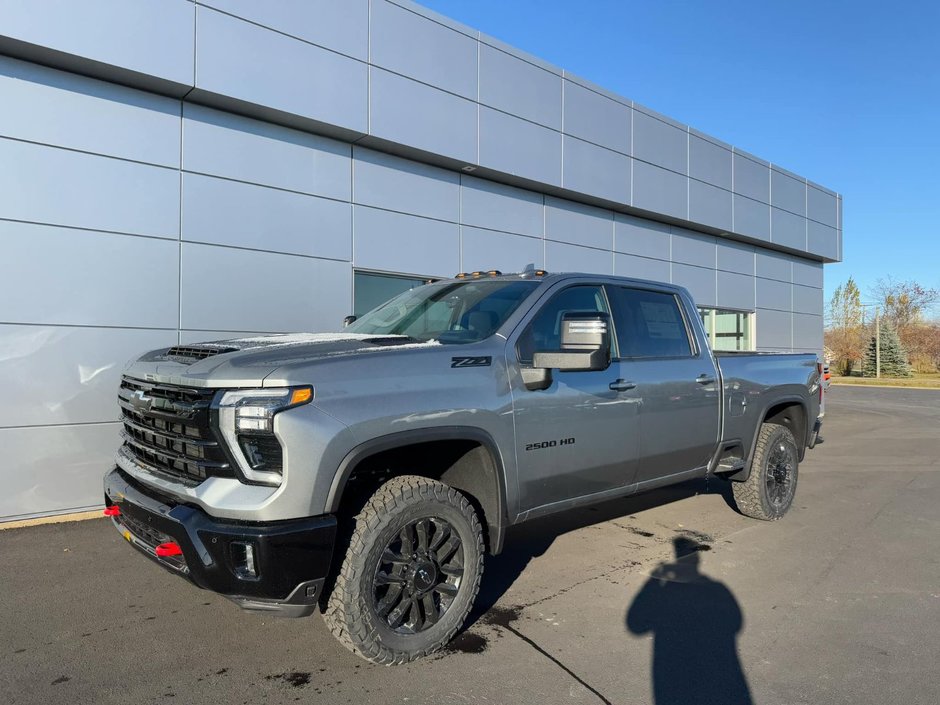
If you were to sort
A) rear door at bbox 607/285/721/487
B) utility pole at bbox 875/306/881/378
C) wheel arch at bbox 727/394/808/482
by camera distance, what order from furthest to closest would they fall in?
utility pole at bbox 875/306/881/378 → wheel arch at bbox 727/394/808/482 → rear door at bbox 607/285/721/487

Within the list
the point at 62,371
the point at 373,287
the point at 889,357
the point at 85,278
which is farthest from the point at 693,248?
the point at 889,357

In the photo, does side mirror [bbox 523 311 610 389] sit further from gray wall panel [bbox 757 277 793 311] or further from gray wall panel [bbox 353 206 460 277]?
gray wall panel [bbox 757 277 793 311]

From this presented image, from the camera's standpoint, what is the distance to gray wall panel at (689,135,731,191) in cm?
1456

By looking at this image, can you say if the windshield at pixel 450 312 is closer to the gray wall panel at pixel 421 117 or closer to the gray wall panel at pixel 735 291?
the gray wall panel at pixel 421 117

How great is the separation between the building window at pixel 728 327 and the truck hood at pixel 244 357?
44.9 feet

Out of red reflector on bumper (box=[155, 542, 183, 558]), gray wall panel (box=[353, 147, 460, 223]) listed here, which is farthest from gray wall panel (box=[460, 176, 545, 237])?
red reflector on bumper (box=[155, 542, 183, 558])

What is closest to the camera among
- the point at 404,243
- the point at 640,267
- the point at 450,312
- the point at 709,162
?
the point at 450,312

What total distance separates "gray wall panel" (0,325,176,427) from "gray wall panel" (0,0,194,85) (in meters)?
2.72

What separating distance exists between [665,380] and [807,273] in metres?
18.0

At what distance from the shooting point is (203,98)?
24.3 feet

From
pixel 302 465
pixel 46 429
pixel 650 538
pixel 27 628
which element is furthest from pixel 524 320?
pixel 46 429

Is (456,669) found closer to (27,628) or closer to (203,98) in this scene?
(27,628)

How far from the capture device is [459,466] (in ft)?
12.1

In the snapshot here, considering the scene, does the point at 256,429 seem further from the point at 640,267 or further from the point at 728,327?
the point at 728,327
